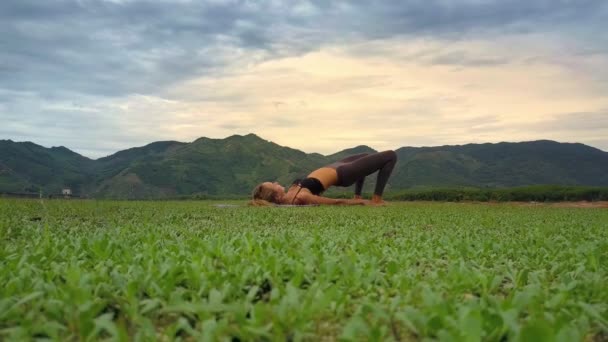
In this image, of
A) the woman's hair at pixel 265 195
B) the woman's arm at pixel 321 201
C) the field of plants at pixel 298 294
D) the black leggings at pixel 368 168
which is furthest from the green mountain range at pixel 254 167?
the field of plants at pixel 298 294

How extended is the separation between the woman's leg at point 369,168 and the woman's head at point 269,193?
4.98ft

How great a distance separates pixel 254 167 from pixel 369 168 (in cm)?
13605

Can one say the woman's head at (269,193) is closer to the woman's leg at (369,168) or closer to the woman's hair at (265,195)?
the woman's hair at (265,195)

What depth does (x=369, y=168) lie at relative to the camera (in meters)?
13.4

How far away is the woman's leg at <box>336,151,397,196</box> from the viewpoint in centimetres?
1336

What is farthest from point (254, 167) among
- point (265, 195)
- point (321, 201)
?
point (321, 201)

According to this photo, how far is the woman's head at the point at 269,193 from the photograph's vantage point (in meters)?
13.2

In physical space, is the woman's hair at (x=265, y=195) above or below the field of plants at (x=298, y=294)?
above

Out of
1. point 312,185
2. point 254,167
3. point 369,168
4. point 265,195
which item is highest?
point 254,167

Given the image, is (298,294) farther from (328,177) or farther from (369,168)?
(369,168)

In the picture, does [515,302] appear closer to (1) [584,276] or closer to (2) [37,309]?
(1) [584,276]

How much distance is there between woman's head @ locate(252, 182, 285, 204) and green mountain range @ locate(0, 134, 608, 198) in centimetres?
8426

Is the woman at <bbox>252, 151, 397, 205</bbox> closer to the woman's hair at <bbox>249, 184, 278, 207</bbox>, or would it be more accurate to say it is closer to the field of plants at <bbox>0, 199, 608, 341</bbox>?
the woman's hair at <bbox>249, 184, 278, 207</bbox>

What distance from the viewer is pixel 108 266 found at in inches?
117
